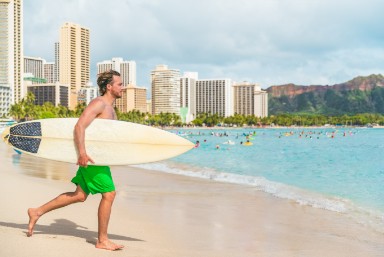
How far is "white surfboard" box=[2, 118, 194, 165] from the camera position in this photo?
5344mm

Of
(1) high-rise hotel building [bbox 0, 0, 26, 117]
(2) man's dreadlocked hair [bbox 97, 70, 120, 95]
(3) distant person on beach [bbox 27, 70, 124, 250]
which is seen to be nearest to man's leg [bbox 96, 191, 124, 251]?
(3) distant person on beach [bbox 27, 70, 124, 250]

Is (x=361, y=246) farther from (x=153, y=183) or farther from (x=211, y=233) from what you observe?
(x=153, y=183)

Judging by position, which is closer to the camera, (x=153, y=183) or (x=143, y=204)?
(x=143, y=204)

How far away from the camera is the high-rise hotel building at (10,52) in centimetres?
15850

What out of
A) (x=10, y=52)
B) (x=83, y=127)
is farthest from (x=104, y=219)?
(x=10, y=52)

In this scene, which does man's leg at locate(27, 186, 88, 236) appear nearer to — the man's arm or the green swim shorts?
the green swim shorts

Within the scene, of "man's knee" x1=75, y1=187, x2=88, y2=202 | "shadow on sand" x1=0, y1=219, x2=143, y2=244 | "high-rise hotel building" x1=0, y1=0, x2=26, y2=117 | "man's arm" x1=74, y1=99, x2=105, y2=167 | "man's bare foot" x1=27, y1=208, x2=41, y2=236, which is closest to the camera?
"man's arm" x1=74, y1=99, x2=105, y2=167

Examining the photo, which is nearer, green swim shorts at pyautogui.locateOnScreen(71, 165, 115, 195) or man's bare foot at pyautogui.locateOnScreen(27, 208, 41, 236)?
green swim shorts at pyautogui.locateOnScreen(71, 165, 115, 195)

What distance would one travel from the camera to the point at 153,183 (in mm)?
14523

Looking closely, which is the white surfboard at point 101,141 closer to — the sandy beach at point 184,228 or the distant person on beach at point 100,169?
the distant person on beach at point 100,169

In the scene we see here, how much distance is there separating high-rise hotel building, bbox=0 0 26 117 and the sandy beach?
155963 mm

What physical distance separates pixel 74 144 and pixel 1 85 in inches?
6374

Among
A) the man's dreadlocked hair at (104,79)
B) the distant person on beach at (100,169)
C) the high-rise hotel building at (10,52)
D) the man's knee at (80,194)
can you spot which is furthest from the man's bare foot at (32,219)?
the high-rise hotel building at (10,52)

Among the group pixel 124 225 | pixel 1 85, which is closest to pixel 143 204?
pixel 124 225
